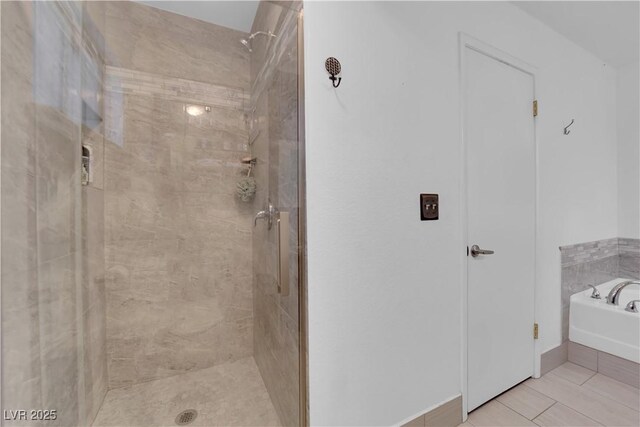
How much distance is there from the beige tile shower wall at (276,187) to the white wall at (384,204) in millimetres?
131

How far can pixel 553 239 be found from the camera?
189cm

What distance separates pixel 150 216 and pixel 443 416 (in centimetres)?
206

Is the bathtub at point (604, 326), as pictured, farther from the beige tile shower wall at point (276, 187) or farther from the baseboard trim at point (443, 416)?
the beige tile shower wall at point (276, 187)

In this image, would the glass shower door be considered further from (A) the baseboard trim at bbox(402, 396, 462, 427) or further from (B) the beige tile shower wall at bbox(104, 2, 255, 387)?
(A) the baseboard trim at bbox(402, 396, 462, 427)

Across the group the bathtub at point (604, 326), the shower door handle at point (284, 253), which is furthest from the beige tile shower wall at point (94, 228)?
the bathtub at point (604, 326)

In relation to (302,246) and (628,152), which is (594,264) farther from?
(302,246)

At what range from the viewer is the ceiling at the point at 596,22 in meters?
1.70

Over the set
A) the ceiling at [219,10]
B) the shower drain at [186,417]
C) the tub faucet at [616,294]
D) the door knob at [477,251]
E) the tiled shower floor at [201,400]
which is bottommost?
the shower drain at [186,417]

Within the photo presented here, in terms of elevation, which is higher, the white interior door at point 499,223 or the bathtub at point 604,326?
the white interior door at point 499,223

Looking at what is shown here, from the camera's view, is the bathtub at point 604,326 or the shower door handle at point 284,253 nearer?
the shower door handle at point 284,253

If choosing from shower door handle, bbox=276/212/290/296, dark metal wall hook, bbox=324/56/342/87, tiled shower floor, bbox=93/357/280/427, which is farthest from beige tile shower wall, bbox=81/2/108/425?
dark metal wall hook, bbox=324/56/342/87

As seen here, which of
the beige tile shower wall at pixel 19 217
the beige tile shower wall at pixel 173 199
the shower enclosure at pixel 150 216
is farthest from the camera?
the beige tile shower wall at pixel 173 199

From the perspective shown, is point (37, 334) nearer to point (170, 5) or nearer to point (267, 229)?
point (267, 229)

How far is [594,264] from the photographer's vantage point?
7.44 feet
